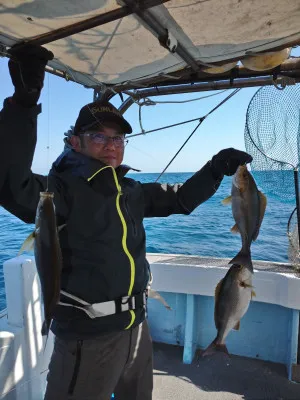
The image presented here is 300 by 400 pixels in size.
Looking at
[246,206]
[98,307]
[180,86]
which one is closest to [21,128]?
[98,307]

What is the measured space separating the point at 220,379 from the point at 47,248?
10.5 ft

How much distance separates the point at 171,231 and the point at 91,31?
1370 centimetres

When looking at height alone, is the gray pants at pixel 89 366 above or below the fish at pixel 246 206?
below

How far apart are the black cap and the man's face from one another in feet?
0.13

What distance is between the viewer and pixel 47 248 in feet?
4.99

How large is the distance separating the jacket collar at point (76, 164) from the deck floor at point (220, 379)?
9.09 ft

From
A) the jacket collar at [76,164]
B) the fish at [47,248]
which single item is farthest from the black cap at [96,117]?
the fish at [47,248]

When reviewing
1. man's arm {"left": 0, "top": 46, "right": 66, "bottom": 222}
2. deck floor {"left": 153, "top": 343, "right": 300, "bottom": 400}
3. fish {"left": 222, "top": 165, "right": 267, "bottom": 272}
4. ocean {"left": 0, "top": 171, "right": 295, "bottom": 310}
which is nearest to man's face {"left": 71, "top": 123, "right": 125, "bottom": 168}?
man's arm {"left": 0, "top": 46, "right": 66, "bottom": 222}

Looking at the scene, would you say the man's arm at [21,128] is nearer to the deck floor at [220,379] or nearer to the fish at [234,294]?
the fish at [234,294]

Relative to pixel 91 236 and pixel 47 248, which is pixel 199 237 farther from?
pixel 47 248

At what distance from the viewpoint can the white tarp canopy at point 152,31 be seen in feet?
6.22

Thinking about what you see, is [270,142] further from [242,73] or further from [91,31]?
[91,31]

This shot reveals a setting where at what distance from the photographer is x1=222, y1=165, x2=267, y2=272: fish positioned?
7.01 feet

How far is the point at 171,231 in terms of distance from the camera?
15.6 m
